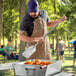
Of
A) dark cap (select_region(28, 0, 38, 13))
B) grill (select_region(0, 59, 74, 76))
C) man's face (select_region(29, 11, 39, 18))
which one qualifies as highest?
dark cap (select_region(28, 0, 38, 13))

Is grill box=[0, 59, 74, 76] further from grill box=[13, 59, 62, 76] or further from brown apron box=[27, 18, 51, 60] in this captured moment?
brown apron box=[27, 18, 51, 60]

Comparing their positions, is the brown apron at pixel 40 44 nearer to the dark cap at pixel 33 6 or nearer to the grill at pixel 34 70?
the dark cap at pixel 33 6

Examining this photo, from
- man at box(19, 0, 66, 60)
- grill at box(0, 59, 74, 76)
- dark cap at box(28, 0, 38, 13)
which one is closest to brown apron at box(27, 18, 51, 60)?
man at box(19, 0, 66, 60)

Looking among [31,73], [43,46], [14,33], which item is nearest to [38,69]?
[31,73]

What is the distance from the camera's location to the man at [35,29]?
2.80 metres

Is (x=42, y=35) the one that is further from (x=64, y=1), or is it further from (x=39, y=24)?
(x=64, y=1)

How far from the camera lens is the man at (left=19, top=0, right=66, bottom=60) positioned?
280 cm

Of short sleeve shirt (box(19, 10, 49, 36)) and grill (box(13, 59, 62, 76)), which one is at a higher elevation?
short sleeve shirt (box(19, 10, 49, 36))

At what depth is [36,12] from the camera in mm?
2818

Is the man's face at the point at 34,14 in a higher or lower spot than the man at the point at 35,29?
higher

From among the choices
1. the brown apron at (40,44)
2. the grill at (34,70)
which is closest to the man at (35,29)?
the brown apron at (40,44)

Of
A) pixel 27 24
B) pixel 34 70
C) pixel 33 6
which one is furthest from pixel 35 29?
pixel 34 70

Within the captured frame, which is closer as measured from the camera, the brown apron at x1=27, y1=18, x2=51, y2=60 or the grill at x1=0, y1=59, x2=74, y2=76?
the grill at x1=0, y1=59, x2=74, y2=76

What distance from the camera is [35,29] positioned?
285 cm
